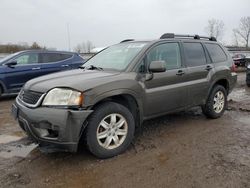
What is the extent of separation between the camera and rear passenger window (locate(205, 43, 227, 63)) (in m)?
6.11

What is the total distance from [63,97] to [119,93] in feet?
2.72

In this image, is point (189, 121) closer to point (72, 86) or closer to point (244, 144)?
point (244, 144)

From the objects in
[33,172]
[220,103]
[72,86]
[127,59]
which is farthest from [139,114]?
[220,103]

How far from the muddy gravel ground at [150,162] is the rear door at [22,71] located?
4046 millimetres

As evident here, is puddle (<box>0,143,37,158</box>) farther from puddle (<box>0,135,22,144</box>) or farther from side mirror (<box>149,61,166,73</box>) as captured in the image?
side mirror (<box>149,61,166,73</box>)

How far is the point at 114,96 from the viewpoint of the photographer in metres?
4.24

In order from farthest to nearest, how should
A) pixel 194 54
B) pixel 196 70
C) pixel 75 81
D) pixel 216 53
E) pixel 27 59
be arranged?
pixel 27 59 → pixel 216 53 → pixel 194 54 → pixel 196 70 → pixel 75 81

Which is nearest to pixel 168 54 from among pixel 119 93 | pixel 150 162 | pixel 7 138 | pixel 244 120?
pixel 119 93

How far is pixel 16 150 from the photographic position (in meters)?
4.52

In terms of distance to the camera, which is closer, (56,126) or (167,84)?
(56,126)

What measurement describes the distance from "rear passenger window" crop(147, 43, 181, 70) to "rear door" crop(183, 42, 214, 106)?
224 mm

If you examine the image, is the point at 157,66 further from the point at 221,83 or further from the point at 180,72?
the point at 221,83

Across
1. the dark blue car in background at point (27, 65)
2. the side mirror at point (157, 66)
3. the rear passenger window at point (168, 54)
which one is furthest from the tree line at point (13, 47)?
the side mirror at point (157, 66)

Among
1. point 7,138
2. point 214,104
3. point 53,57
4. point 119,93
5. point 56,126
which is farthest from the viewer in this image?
point 53,57
